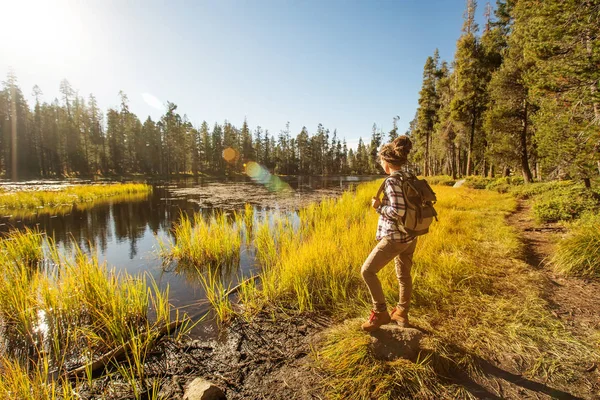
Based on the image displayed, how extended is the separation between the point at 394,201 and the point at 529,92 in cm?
1632

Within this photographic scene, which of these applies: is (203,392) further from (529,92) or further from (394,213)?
(529,92)

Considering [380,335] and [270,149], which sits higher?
[270,149]

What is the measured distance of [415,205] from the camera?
7.91ft

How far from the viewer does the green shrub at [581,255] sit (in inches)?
165

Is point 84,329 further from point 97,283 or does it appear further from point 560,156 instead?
point 560,156

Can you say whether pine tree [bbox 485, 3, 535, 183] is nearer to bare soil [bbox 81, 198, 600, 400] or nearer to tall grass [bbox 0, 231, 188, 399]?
bare soil [bbox 81, 198, 600, 400]

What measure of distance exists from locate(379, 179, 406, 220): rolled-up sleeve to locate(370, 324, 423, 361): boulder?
4.01 ft

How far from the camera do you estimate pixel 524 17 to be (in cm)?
1467

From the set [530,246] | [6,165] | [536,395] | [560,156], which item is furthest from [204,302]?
[6,165]

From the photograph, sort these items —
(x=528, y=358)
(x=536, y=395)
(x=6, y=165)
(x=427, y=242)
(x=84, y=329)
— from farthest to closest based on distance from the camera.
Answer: (x=6, y=165), (x=427, y=242), (x=84, y=329), (x=528, y=358), (x=536, y=395)

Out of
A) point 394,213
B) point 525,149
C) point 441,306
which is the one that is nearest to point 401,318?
point 441,306

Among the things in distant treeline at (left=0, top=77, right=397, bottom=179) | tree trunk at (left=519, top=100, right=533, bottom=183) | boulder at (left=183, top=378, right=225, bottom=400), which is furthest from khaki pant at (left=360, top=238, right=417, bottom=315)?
distant treeline at (left=0, top=77, right=397, bottom=179)

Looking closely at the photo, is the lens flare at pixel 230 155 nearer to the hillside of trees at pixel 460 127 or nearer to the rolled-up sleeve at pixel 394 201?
the hillside of trees at pixel 460 127

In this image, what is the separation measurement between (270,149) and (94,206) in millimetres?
73391
